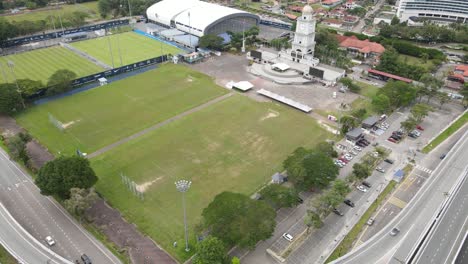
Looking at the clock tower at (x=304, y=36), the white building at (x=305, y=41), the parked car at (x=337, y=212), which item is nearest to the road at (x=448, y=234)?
the parked car at (x=337, y=212)

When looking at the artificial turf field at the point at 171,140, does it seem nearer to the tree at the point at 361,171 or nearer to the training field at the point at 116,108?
the training field at the point at 116,108

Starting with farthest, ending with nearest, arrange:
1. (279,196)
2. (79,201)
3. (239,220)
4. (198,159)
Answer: (198,159)
(279,196)
(79,201)
(239,220)

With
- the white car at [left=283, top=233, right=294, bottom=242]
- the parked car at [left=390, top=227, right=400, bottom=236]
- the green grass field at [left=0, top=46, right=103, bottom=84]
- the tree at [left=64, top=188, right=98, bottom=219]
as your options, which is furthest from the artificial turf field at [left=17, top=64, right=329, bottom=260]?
the parked car at [left=390, top=227, right=400, bottom=236]

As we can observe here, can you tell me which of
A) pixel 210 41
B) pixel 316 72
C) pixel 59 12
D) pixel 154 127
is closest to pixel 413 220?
pixel 154 127

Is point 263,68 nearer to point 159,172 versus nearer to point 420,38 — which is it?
point 159,172

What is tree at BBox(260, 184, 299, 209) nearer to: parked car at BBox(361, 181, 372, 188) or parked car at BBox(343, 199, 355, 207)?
parked car at BBox(343, 199, 355, 207)

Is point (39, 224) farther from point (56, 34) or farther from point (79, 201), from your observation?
point (56, 34)
